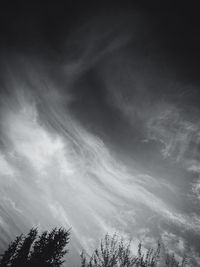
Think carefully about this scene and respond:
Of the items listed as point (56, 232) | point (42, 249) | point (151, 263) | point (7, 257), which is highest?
point (151, 263)

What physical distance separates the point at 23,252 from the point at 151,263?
31585 mm

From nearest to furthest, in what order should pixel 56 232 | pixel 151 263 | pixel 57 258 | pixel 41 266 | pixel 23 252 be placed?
1. pixel 41 266
2. pixel 57 258
3. pixel 56 232
4. pixel 23 252
5. pixel 151 263

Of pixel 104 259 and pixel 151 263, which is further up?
pixel 151 263

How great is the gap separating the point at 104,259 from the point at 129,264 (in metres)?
6.61

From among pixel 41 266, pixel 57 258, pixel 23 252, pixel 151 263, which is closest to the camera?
pixel 41 266

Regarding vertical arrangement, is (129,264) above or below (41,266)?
above

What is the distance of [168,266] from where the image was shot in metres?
47.8

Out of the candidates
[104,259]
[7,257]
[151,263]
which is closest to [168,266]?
[151,263]

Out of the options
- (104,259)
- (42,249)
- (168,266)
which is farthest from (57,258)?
(168,266)

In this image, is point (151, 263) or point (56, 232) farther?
point (151, 263)

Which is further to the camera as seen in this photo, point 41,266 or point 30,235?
point 30,235

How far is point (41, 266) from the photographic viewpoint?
26.6m

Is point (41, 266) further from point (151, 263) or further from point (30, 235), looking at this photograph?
point (151, 263)

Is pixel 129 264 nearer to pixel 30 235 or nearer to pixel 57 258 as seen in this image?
pixel 57 258
